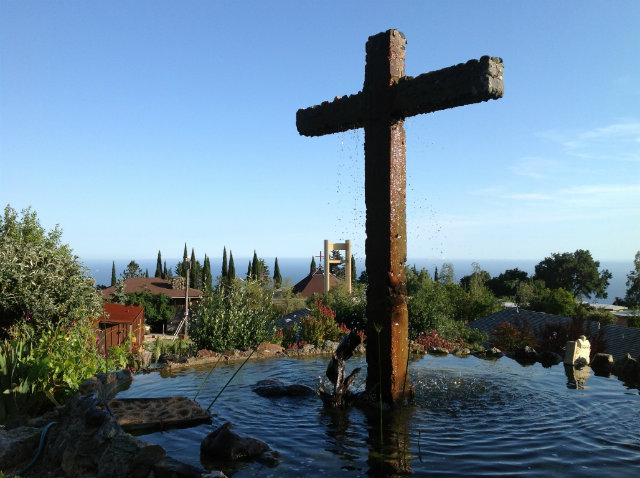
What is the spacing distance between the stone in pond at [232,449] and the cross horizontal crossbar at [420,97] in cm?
→ 443

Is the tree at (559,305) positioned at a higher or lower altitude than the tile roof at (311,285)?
lower

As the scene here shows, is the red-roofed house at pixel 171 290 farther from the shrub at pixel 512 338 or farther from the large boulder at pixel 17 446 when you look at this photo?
the large boulder at pixel 17 446

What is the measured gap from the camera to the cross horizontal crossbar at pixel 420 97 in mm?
5926

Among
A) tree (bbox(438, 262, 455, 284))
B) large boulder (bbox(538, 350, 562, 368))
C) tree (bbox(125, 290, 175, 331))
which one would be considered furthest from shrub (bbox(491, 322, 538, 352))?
tree (bbox(125, 290, 175, 331))

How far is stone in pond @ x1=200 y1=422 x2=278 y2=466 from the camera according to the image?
5000 mm

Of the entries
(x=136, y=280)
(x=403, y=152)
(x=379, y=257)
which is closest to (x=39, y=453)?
(x=379, y=257)

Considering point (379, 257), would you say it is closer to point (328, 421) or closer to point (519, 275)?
point (328, 421)

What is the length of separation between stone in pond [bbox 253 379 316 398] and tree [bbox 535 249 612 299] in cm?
6203

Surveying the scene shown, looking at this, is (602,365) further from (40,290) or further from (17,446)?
(40,290)

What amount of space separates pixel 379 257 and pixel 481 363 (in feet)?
17.1

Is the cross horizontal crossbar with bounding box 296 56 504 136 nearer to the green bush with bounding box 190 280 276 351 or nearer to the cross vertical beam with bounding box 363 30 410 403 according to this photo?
the cross vertical beam with bounding box 363 30 410 403

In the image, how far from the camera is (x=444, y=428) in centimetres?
604

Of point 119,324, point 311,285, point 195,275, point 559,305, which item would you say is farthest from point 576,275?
point 119,324

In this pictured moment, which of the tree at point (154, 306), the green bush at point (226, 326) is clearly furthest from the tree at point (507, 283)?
the green bush at point (226, 326)
